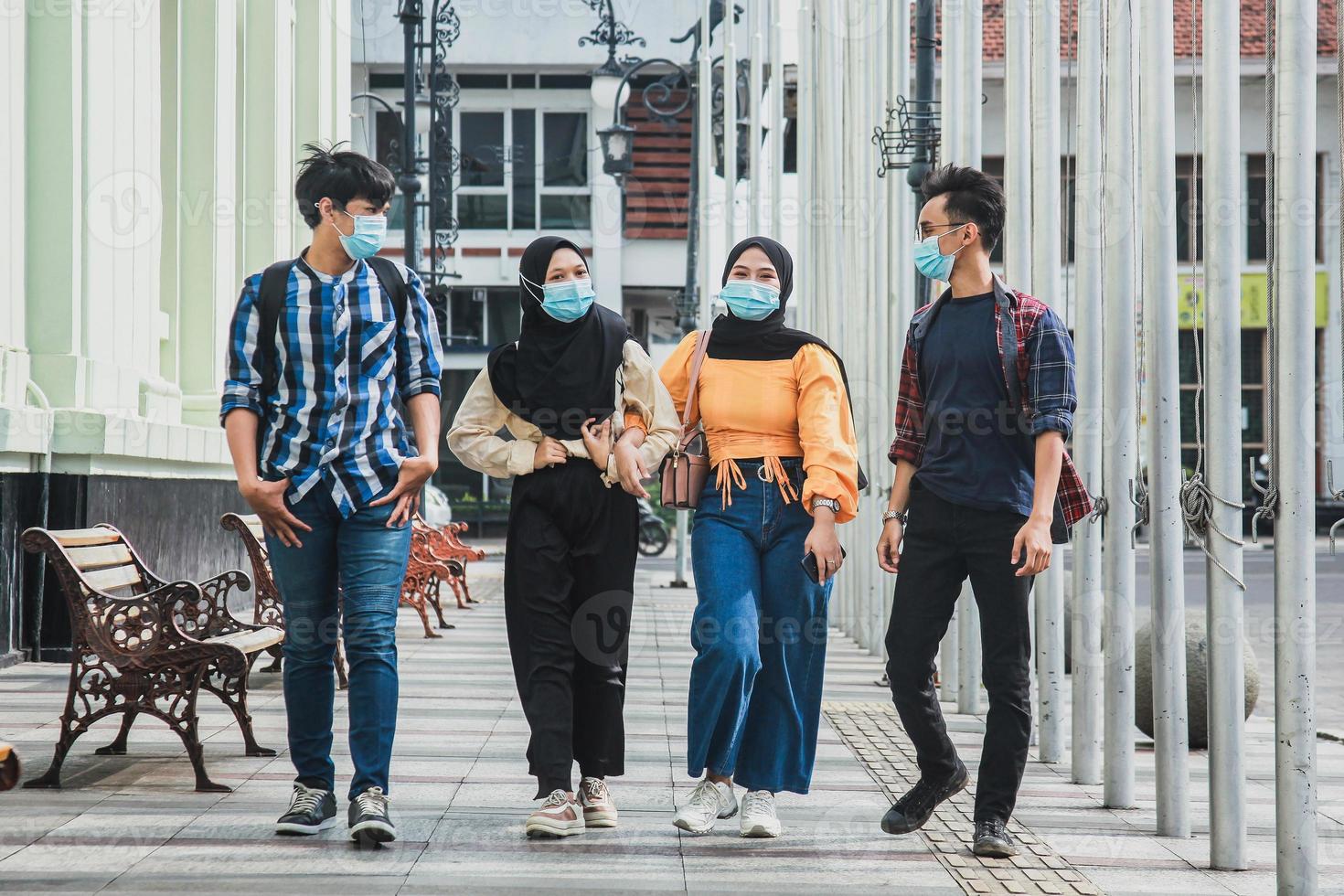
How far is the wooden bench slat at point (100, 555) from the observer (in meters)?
6.75

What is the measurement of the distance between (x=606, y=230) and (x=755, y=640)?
1319 inches

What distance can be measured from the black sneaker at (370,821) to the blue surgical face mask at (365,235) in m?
1.71

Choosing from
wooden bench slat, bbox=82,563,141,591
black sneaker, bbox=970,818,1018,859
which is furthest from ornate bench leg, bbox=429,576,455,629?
black sneaker, bbox=970,818,1018,859

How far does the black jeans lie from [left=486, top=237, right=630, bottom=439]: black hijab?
A: 3.60 ft

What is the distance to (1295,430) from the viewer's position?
4.69m

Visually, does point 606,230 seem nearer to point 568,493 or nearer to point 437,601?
point 437,601

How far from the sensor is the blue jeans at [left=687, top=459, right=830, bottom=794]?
533cm

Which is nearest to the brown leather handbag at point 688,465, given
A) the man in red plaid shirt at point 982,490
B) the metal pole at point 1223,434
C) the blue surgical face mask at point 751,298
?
the blue surgical face mask at point 751,298

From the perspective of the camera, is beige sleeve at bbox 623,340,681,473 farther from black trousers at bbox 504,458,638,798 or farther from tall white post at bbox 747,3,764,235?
tall white post at bbox 747,3,764,235

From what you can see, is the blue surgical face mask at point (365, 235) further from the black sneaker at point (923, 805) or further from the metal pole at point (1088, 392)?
the metal pole at point (1088, 392)

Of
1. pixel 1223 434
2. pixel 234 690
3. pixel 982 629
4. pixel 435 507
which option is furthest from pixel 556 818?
pixel 435 507

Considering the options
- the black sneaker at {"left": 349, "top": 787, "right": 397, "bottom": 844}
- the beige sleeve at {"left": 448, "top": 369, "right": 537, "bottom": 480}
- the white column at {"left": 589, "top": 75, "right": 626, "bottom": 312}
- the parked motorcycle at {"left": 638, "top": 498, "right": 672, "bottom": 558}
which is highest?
the white column at {"left": 589, "top": 75, "right": 626, "bottom": 312}

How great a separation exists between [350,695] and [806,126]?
12.2 metres

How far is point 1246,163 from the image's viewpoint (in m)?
34.5
